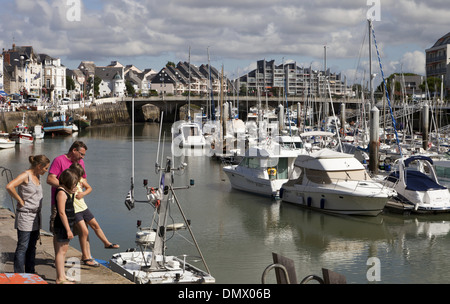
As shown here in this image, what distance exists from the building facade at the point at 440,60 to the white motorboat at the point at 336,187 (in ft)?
261

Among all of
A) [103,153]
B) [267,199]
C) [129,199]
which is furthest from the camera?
[103,153]

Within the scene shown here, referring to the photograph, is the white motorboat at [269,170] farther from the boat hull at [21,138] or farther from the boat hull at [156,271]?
the boat hull at [21,138]

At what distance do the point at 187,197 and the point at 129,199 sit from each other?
17599 millimetres

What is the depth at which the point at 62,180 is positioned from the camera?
10125 mm

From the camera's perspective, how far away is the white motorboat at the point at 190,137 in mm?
56438

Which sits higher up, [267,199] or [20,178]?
[20,178]

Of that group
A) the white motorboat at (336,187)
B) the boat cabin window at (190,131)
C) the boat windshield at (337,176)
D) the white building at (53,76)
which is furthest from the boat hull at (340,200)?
the white building at (53,76)

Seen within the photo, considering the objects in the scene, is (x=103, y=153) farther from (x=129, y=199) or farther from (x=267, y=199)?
(x=129, y=199)

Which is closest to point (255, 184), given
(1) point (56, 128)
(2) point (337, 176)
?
(2) point (337, 176)

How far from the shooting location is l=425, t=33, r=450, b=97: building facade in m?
104

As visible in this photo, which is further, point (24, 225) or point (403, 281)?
point (403, 281)
